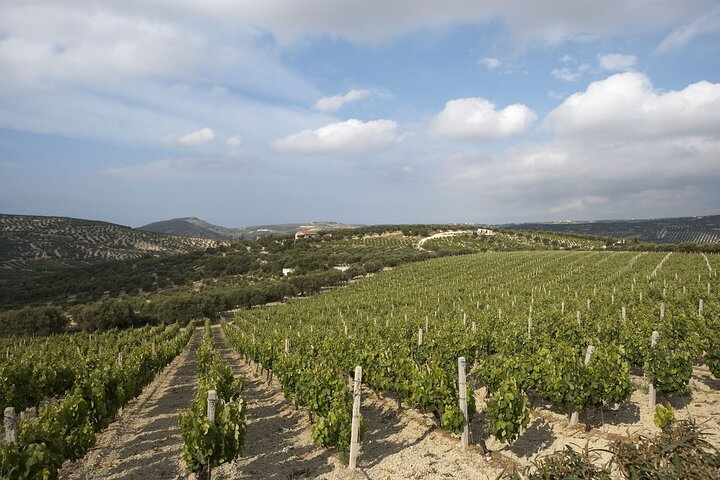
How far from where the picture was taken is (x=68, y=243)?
10069cm

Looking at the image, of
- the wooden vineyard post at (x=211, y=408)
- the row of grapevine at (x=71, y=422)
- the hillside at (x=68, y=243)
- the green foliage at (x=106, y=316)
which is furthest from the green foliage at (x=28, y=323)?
the hillside at (x=68, y=243)

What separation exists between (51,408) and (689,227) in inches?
7132

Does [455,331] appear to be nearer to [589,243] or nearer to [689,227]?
[589,243]

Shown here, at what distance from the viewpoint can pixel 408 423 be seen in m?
9.63

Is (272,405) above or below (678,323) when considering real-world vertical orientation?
below

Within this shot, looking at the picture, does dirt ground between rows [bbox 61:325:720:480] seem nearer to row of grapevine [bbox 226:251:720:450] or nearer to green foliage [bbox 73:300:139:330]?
row of grapevine [bbox 226:251:720:450]

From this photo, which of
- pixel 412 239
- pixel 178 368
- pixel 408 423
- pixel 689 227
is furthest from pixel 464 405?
pixel 689 227

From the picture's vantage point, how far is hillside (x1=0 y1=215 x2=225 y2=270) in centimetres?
8850

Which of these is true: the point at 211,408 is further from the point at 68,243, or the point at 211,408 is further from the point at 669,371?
the point at 68,243

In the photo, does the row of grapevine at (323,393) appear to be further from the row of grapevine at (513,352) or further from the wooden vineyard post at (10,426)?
the wooden vineyard post at (10,426)

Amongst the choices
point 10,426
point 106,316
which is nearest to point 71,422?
point 10,426

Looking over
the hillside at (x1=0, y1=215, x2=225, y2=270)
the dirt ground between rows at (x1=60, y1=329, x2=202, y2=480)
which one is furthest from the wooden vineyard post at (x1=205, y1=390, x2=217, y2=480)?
the hillside at (x1=0, y1=215, x2=225, y2=270)

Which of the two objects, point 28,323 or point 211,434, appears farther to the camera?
point 28,323

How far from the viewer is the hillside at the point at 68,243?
8850 cm
